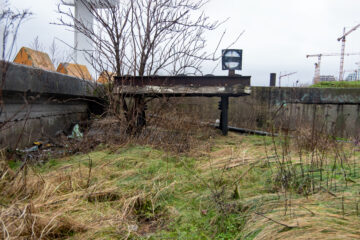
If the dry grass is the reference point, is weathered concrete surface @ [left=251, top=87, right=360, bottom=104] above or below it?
above

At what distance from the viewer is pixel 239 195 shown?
8.18 feet

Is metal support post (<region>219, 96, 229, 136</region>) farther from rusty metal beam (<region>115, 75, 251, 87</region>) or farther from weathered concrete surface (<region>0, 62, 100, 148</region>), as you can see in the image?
weathered concrete surface (<region>0, 62, 100, 148</region>)

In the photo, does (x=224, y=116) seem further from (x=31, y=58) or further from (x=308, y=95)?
(x=31, y=58)

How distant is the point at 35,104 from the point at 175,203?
3.75 m

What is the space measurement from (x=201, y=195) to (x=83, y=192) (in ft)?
3.81

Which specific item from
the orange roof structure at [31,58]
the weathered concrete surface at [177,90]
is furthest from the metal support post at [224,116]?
the orange roof structure at [31,58]

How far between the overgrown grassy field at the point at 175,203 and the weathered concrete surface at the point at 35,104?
817 millimetres

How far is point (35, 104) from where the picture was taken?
488cm

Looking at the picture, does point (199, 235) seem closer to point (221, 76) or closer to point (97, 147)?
point (97, 147)

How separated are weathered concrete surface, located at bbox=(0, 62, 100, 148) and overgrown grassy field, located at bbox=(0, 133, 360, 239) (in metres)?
0.82

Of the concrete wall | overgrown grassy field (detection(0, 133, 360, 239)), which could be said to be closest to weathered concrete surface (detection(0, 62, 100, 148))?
overgrown grassy field (detection(0, 133, 360, 239))

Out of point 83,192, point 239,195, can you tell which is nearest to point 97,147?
point 83,192

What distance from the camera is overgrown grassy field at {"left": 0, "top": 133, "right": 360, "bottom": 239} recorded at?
1.76 metres

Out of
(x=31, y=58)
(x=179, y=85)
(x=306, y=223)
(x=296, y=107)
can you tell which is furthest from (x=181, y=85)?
(x=296, y=107)
